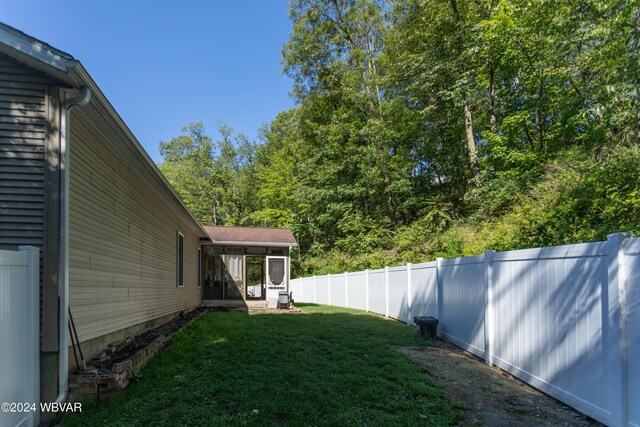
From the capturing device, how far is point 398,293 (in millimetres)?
9922

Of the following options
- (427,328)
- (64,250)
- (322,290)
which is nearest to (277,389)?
(64,250)

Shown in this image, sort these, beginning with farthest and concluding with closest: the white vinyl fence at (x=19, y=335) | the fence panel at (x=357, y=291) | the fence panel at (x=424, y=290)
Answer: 1. the fence panel at (x=357, y=291)
2. the fence panel at (x=424, y=290)
3. the white vinyl fence at (x=19, y=335)

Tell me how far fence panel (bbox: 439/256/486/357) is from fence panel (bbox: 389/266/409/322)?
6.98ft

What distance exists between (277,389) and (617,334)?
121 inches

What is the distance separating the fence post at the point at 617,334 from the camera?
2789 millimetres

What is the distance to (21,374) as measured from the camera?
3.23m

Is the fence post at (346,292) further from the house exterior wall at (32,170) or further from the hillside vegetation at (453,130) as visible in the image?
the house exterior wall at (32,170)

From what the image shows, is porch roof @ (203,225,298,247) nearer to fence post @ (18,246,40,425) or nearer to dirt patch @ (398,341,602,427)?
dirt patch @ (398,341,602,427)

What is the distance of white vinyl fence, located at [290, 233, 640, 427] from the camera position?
2.81 meters

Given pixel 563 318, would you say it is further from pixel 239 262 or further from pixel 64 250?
pixel 239 262

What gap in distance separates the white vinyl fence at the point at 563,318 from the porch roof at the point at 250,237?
401 inches

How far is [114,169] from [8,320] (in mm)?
3144

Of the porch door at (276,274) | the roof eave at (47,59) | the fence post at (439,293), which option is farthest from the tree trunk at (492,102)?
the roof eave at (47,59)

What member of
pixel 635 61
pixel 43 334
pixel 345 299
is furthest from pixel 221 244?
pixel 635 61
